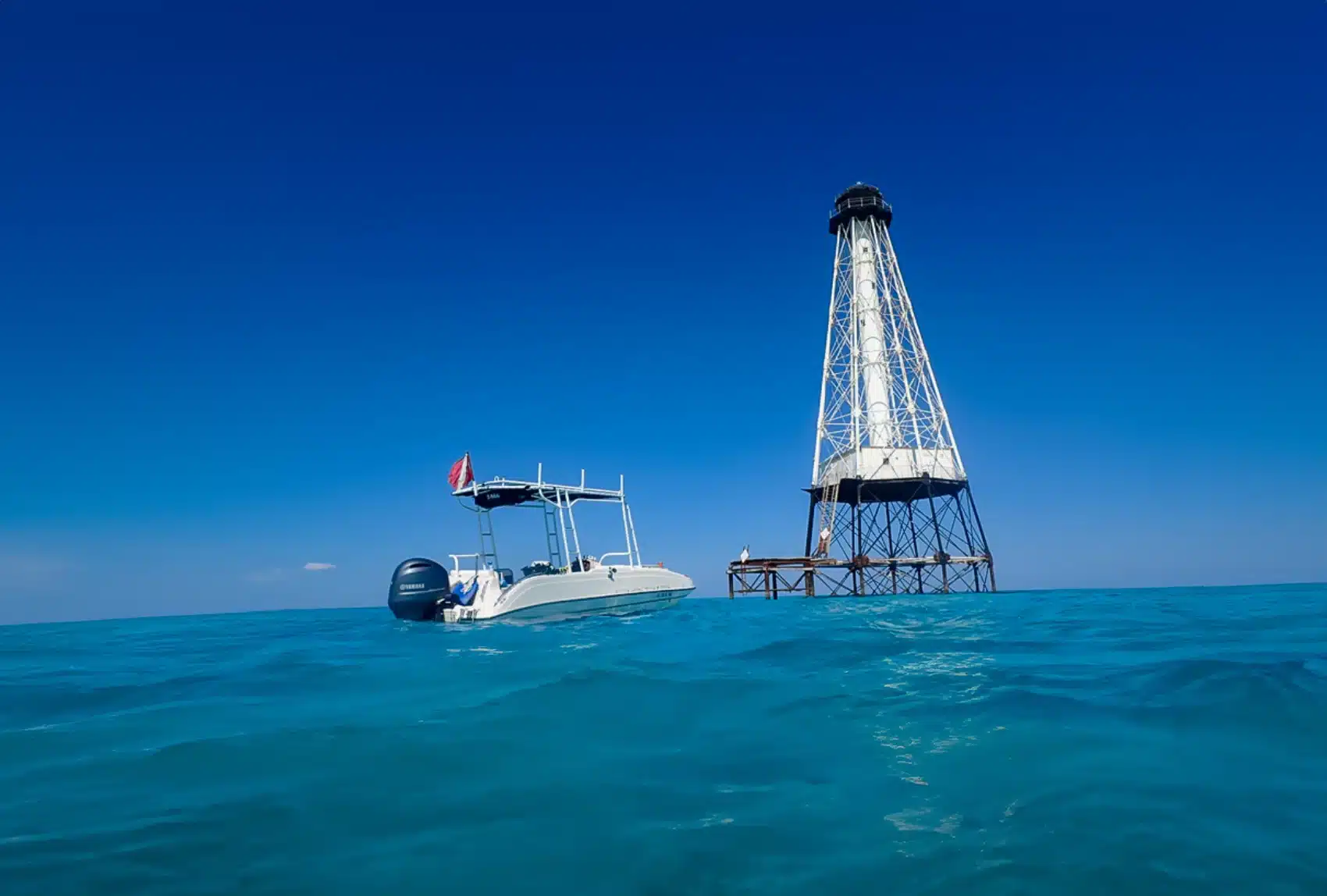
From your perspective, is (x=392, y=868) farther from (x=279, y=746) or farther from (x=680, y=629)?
(x=680, y=629)

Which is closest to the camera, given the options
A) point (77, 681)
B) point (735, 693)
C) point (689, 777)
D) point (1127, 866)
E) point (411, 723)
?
point (1127, 866)

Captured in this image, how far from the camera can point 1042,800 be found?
4.41 metres

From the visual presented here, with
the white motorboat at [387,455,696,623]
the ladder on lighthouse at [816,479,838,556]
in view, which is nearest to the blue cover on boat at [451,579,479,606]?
the white motorboat at [387,455,696,623]

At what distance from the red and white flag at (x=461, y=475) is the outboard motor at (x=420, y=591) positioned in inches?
113

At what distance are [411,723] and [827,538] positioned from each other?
40348 mm

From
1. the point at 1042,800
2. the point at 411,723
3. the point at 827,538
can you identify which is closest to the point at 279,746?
the point at 411,723

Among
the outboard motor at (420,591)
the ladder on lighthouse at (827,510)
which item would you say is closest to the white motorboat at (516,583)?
the outboard motor at (420,591)

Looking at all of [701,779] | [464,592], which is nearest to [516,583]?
[464,592]

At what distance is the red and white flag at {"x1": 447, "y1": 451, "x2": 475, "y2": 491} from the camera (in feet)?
78.1

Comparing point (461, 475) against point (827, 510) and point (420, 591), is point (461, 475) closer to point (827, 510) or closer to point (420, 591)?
point (420, 591)

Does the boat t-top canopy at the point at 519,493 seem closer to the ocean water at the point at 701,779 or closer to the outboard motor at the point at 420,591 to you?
the outboard motor at the point at 420,591

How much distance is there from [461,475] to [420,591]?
13.9 ft

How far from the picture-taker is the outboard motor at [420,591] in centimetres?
2242

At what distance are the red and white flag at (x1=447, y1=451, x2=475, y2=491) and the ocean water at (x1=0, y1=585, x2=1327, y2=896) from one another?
43.5ft
